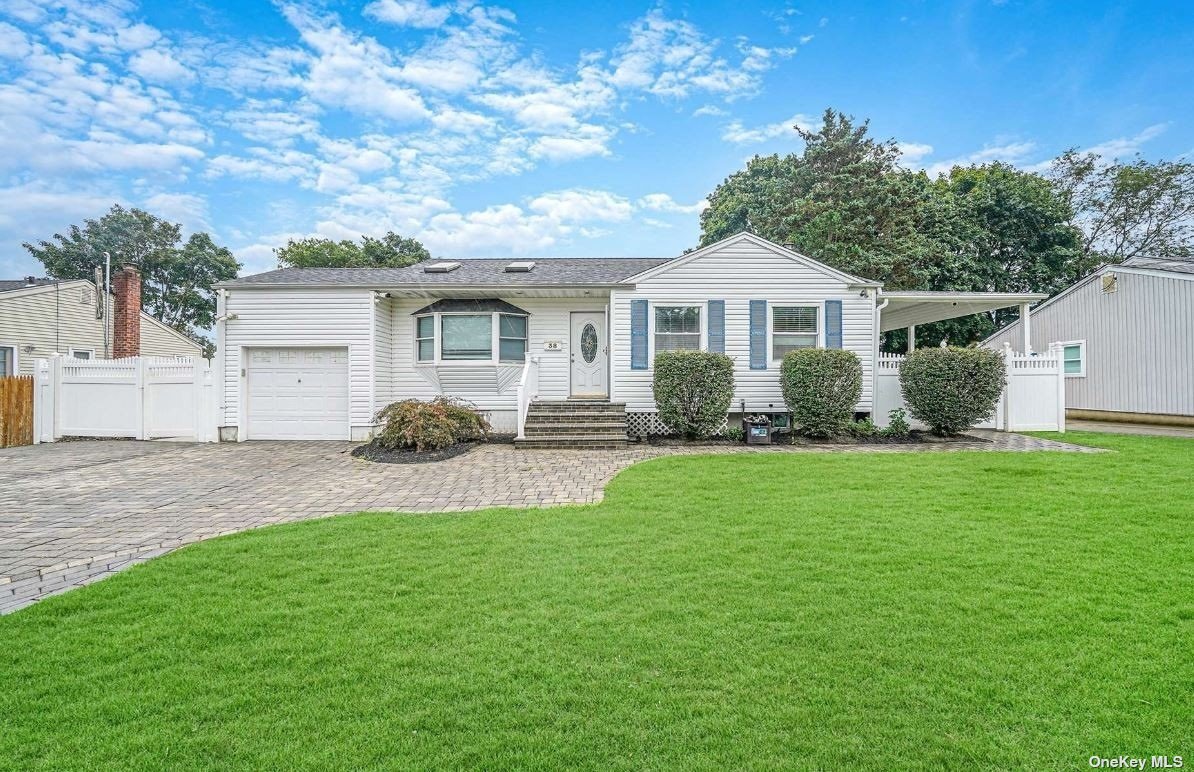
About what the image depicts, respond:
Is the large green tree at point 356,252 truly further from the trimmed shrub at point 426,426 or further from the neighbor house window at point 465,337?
the trimmed shrub at point 426,426

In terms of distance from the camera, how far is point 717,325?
1181 cm

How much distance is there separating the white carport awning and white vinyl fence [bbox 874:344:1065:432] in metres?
1.16

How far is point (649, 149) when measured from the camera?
1608 centimetres

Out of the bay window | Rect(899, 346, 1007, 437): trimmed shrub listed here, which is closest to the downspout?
Rect(899, 346, 1007, 437): trimmed shrub

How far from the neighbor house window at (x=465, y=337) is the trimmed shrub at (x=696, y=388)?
4157 millimetres

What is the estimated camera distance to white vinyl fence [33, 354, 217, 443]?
1159cm

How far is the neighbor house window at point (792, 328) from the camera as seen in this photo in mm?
11891

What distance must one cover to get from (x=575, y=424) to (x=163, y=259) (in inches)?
1332

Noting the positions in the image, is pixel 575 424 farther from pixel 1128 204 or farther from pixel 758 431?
pixel 1128 204

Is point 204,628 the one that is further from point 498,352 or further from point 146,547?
point 498,352

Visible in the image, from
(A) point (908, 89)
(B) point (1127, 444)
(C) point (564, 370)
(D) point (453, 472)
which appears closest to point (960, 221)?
(A) point (908, 89)

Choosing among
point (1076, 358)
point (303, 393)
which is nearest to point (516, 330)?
point (303, 393)

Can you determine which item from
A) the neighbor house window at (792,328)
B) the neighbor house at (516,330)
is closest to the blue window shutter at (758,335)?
the neighbor house at (516,330)

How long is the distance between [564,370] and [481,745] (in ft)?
35.7
